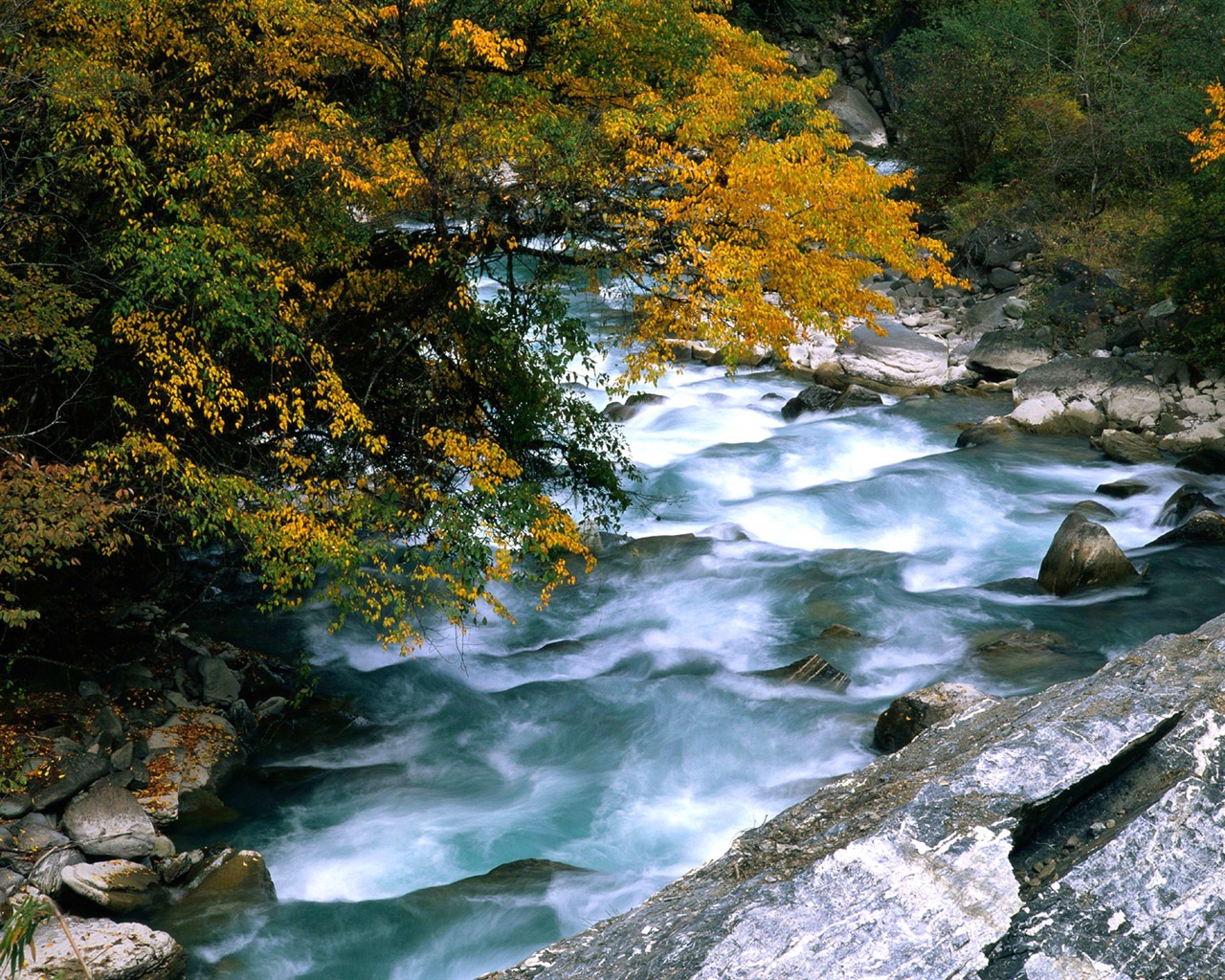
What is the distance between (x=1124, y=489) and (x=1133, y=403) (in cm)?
305

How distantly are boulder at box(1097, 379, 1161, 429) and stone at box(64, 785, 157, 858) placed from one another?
45.7ft

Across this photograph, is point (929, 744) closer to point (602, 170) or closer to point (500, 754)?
point (500, 754)

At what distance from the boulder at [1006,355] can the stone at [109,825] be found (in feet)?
48.7

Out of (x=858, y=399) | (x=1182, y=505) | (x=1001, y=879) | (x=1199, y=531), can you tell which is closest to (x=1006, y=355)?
(x=858, y=399)

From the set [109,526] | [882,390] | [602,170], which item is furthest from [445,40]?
[882,390]

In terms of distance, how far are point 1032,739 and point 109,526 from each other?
→ 21.0 feet

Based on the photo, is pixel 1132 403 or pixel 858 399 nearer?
pixel 1132 403

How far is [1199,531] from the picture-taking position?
37.4 ft

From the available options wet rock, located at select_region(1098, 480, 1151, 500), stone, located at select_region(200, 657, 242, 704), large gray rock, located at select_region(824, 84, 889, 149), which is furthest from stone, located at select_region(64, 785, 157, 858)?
large gray rock, located at select_region(824, 84, 889, 149)

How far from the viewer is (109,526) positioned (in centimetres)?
759

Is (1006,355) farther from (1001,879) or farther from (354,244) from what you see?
(1001,879)

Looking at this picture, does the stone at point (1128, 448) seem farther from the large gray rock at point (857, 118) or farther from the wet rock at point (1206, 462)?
the large gray rock at point (857, 118)

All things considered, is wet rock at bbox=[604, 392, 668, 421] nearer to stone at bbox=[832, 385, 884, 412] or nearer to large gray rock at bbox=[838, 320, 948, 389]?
stone at bbox=[832, 385, 884, 412]

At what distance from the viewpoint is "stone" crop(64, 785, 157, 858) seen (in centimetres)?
679
